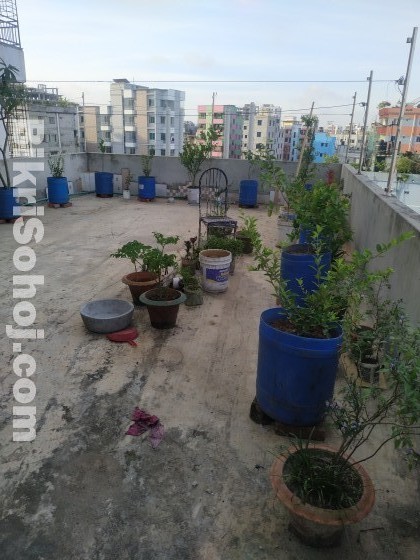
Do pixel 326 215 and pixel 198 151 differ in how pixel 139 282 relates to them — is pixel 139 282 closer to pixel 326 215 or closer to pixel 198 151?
pixel 326 215

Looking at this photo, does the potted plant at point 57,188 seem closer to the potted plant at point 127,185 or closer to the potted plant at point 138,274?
the potted plant at point 127,185

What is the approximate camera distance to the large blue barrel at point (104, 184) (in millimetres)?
10938

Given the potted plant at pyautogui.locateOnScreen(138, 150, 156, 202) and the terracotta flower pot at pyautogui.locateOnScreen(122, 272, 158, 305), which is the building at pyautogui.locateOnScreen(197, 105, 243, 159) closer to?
the potted plant at pyautogui.locateOnScreen(138, 150, 156, 202)

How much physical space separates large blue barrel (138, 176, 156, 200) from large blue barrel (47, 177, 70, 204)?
6.45ft

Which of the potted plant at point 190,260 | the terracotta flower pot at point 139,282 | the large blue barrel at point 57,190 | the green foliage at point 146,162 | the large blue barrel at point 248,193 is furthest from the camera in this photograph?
the green foliage at point 146,162

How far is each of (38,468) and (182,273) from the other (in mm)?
2547

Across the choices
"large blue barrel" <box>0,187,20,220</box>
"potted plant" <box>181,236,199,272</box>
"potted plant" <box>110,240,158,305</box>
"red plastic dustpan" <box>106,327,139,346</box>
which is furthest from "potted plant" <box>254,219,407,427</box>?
"large blue barrel" <box>0,187,20,220</box>

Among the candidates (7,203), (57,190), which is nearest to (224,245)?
(7,203)

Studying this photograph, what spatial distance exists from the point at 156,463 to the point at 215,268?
8.70ft

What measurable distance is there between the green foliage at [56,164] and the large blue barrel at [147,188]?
2.02 m

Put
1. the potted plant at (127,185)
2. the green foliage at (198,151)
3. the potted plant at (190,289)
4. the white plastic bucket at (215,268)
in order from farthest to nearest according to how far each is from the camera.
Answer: the potted plant at (127,185)
the green foliage at (198,151)
the white plastic bucket at (215,268)
the potted plant at (190,289)

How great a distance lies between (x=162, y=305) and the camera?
3670mm

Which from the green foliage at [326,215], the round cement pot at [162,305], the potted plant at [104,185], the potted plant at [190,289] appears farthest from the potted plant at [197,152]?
the round cement pot at [162,305]

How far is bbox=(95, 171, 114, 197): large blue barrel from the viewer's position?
10.9 m
